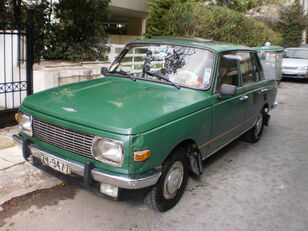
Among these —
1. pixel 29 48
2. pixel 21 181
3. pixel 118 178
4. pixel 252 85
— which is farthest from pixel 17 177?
pixel 252 85

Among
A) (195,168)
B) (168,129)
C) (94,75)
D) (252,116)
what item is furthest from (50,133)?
(94,75)

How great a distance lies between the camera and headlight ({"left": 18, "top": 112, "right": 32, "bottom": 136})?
11.9ft

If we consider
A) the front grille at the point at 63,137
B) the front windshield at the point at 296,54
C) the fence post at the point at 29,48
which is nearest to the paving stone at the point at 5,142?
the fence post at the point at 29,48

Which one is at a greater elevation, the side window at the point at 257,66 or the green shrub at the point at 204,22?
the green shrub at the point at 204,22

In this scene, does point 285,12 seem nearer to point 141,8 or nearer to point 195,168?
point 141,8

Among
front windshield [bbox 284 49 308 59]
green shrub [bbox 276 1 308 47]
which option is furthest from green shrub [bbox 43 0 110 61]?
green shrub [bbox 276 1 308 47]

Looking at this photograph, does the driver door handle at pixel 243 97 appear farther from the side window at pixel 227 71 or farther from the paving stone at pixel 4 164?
the paving stone at pixel 4 164

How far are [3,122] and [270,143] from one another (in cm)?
488

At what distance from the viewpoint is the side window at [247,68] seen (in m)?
5.16

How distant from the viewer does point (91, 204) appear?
148 inches

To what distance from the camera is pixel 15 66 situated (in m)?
6.84

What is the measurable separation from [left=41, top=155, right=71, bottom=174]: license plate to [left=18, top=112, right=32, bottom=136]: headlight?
1.32 ft

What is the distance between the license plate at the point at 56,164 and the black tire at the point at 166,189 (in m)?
0.87

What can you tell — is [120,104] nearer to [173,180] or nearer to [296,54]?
[173,180]
